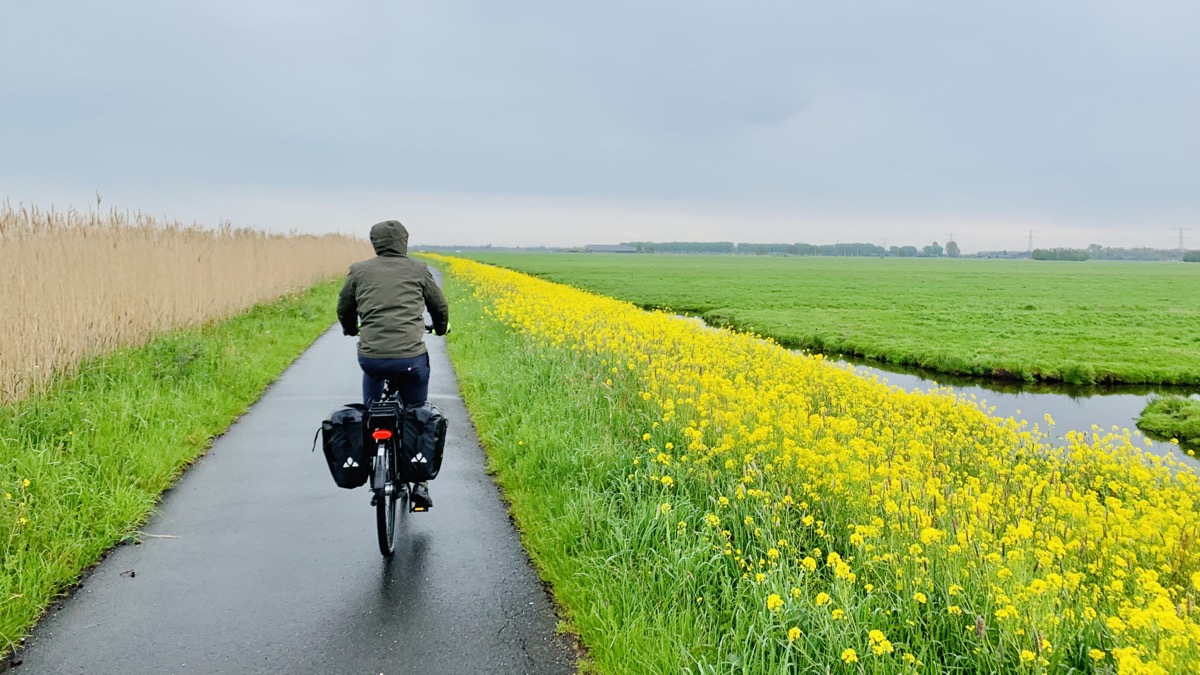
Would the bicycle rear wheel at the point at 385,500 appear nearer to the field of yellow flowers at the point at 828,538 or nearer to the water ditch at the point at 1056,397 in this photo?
the field of yellow flowers at the point at 828,538

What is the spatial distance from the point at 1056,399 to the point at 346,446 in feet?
46.9

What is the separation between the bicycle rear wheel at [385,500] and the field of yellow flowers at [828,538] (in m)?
0.97

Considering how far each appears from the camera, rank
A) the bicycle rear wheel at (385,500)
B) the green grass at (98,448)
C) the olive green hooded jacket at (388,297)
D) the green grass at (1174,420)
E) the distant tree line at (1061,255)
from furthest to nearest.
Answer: the distant tree line at (1061,255) < the green grass at (1174,420) < the olive green hooded jacket at (388,297) < the bicycle rear wheel at (385,500) < the green grass at (98,448)

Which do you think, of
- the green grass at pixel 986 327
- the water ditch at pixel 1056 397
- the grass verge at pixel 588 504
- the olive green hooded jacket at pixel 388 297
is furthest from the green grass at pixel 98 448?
the green grass at pixel 986 327

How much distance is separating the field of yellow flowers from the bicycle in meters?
0.98

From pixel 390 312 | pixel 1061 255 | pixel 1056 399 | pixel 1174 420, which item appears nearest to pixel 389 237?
pixel 390 312

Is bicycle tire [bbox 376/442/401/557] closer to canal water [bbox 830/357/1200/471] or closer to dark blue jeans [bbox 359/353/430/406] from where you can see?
dark blue jeans [bbox 359/353/430/406]

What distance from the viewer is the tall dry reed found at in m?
6.82

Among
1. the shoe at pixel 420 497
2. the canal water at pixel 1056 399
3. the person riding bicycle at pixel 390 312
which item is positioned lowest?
the canal water at pixel 1056 399

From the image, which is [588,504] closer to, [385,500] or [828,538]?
[385,500]

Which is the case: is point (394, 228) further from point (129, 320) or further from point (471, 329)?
point (471, 329)

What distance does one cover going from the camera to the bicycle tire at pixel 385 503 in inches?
164

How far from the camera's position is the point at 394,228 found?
4.81 meters

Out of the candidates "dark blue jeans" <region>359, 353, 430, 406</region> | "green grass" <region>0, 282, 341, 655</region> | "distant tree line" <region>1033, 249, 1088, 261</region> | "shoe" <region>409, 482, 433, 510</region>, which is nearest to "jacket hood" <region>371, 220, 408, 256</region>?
"dark blue jeans" <region>359, 353, 430, 406</region>
